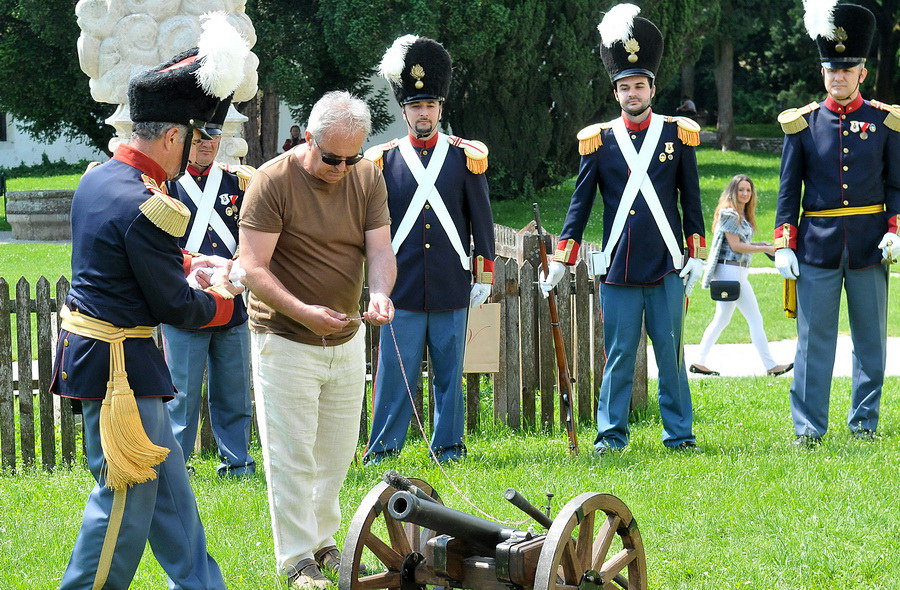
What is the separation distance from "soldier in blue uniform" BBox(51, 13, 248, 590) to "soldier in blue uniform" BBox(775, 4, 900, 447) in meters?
4.05

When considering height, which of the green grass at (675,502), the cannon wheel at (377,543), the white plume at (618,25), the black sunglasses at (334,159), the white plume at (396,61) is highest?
the white plume at (618,25)

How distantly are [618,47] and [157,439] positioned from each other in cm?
390

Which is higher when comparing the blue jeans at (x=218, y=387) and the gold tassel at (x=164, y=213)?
the gold tassel at (x=164, y=213)

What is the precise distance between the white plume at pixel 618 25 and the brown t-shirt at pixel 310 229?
2.42m

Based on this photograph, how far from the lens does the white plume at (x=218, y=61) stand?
4.02 metres

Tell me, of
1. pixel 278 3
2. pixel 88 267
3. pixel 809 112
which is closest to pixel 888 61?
pixel 278 3

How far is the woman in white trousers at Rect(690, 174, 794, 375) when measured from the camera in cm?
1032

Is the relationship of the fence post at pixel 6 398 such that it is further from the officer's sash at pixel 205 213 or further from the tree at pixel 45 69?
the tree at pixel 45 69

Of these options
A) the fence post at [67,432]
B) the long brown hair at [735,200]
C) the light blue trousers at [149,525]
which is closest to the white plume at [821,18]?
the long brown hair at [735,200]

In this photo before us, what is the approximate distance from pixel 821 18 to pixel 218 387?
167 inches

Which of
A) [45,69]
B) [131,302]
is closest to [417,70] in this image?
[131,302]

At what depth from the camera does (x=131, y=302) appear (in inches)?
158

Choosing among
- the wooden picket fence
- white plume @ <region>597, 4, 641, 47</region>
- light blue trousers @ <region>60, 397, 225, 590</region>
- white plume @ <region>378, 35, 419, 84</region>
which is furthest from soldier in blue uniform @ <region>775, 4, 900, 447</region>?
light blue trousers @ <region>60, 397, 225, 590</region>

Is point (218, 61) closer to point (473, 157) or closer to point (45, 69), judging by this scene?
point (473, 157)
